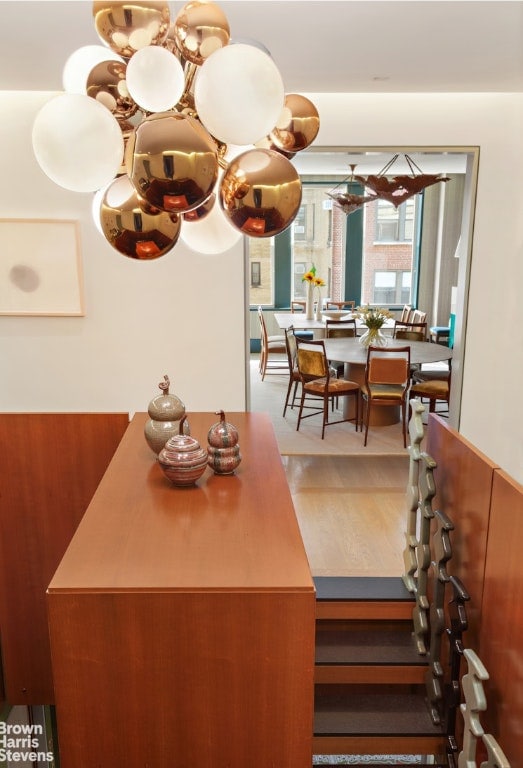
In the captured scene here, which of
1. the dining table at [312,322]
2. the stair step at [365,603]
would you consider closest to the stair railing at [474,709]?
the stair step at [365,603]

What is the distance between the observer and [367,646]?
2914mm

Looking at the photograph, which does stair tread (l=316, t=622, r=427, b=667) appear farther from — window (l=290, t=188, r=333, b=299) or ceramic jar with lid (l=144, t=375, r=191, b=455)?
window (l=290, t=188, r=333, b=299)

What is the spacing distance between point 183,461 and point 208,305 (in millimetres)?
2650

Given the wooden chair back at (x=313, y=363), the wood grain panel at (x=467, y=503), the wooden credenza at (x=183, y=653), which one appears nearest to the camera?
the wooden credenza at (x=183, y=653)

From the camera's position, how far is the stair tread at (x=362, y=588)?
3.01m

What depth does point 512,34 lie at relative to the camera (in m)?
3.13

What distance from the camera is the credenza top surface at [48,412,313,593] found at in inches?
65.4

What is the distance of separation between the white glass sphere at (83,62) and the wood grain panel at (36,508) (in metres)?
1.69

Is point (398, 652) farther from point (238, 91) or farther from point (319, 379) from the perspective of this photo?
point (319, 379)

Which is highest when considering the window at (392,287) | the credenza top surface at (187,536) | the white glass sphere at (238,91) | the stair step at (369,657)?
the white glass sphere at (238,91)

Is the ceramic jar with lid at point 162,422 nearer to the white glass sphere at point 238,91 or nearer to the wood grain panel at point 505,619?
the wood grain panel at point 505,619

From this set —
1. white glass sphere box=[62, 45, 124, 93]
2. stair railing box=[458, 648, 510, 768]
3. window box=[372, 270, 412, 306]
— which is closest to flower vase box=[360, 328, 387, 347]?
window box=[372, 270, 412, 306]

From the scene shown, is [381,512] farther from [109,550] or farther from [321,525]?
[109,550]

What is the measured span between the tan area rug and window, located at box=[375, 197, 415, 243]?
14.3 feet
